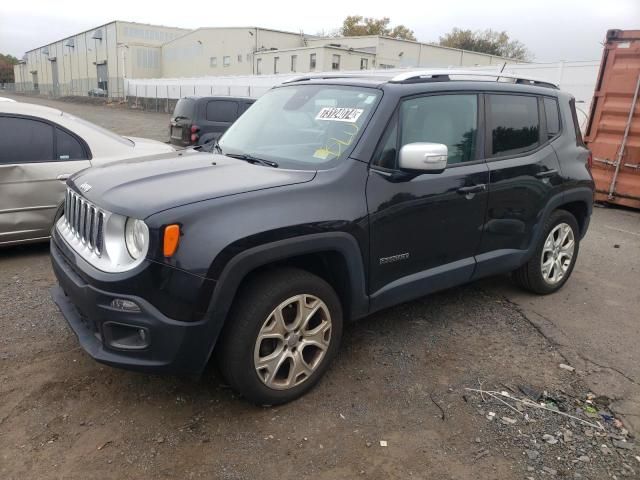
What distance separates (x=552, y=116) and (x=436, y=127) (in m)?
1.50

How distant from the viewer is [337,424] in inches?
112

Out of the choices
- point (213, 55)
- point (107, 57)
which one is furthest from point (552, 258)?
point (107, 57)

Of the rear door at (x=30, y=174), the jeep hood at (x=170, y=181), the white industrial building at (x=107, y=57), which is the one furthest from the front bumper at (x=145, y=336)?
the white industrial building at (x=107, y=57)

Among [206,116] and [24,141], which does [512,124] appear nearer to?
[24,141]

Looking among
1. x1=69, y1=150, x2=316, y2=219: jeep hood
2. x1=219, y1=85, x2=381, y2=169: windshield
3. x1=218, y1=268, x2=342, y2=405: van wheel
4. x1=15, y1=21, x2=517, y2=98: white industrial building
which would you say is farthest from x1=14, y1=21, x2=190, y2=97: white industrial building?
x1=218, y1=268, x2=342, y2=405: van wheel

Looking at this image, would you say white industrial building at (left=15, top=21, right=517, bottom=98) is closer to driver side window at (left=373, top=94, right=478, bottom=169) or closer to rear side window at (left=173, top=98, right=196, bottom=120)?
rear side window at (left=173, top=98, right=196, bottom=120)

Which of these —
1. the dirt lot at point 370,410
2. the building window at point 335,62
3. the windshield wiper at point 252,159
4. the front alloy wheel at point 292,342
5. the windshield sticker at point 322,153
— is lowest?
the dirt lot at point 370,410

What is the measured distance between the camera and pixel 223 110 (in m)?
11.8

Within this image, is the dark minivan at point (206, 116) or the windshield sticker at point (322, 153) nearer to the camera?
the windshield sticker at point (322, 153)

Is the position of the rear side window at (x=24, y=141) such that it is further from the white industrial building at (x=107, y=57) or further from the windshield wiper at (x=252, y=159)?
the white industrial building at (x=107, y=57)

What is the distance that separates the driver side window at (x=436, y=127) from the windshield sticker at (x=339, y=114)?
24 cm

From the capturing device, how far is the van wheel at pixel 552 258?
4.48 metres

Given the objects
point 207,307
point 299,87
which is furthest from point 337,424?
point 299,87

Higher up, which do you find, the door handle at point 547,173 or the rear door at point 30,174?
the door handle at point 547,173
